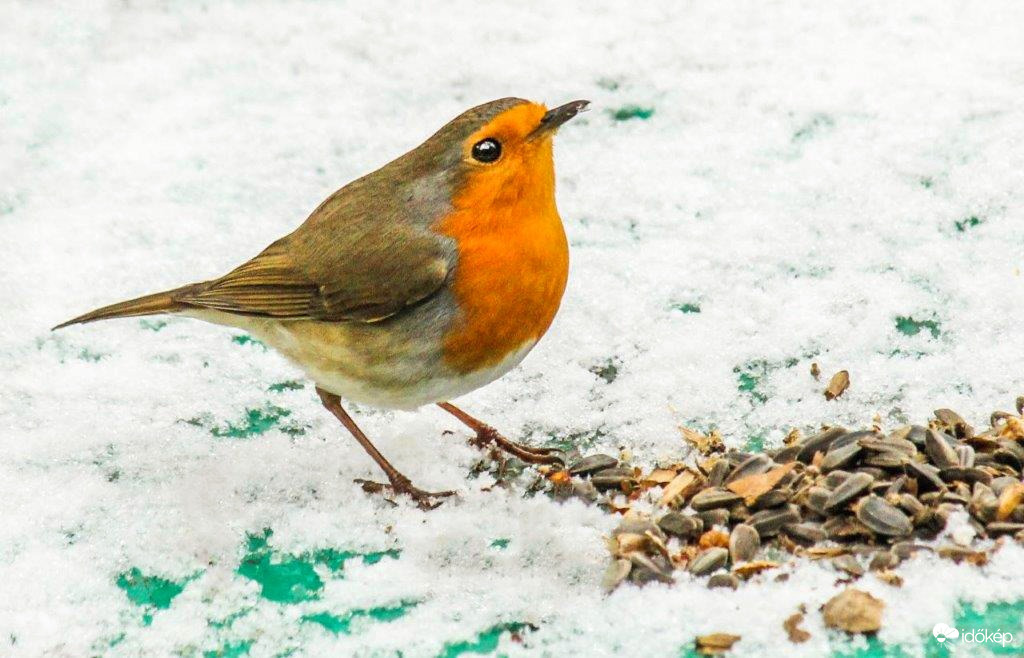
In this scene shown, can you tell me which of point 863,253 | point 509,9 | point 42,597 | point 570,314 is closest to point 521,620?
point 42,597

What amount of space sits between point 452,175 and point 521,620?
126cm

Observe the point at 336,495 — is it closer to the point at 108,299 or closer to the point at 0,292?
the point at 108,299

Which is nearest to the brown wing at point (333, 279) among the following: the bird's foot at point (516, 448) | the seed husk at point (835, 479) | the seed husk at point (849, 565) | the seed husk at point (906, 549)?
the bird's foot at point (516, 448)

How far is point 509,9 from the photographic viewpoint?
6.90 metres

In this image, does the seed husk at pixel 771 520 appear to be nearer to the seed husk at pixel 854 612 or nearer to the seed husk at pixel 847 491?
the seed husk at pixel 847 491

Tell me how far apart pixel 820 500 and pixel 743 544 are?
11.2 inches

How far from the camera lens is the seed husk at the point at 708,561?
3.67 metres

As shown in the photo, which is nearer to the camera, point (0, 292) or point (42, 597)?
point (42, 597)

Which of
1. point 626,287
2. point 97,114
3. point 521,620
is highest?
point 97,114

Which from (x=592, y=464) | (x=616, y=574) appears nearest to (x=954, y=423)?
(x=592, y=464)

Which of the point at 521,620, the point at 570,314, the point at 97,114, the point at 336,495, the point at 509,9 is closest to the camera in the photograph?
the point at 521,620

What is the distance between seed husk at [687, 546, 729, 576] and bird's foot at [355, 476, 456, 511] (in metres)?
0.81

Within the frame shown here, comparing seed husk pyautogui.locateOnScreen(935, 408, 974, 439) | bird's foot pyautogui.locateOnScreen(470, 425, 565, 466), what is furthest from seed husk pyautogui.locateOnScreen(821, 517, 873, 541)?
bird's foot pyautogui.locateOnScreen(470, 425, 565, 466)

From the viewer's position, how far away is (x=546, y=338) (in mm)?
4836
